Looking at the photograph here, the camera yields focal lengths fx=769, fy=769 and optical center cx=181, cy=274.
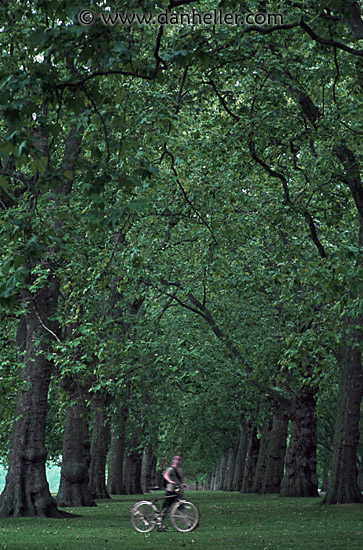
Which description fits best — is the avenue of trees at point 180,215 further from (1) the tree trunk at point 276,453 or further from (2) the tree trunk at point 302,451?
(1) the tree trunk at point 276,453

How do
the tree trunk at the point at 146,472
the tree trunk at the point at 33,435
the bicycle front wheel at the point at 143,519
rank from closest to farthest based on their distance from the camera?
the bicycle front wheel at the point at 143,519
the tree trunk at the point at 33,435
the tree trunk at the point at 146,472

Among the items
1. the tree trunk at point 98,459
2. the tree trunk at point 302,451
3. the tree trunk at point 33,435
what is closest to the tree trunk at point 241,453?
the tree trunk at point 98,459

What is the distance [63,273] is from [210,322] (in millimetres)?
10354

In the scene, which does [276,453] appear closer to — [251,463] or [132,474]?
[251,463]

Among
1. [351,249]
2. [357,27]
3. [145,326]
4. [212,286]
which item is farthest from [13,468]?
[357,27]

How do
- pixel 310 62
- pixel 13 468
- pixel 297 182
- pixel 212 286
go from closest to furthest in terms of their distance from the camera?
pixel 310 62
pixel 13 468
pixel 212 286
pixel 297 182

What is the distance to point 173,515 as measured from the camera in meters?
18.0

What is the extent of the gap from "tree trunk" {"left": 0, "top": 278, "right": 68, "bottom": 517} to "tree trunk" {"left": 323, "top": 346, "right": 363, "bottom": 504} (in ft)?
31.0

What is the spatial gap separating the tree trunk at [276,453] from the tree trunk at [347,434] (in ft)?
34.8

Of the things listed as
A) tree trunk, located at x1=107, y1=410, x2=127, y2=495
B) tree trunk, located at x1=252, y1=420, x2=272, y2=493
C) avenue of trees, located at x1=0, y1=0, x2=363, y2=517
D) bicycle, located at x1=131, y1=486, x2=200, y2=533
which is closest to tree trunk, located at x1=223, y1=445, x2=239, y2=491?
tree trunk, located at x1=107, y1=410, x2=127, y2=495

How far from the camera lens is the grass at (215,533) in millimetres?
15508

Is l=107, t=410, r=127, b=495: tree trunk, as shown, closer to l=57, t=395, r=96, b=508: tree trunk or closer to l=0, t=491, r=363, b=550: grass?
l=57, t=395, r=96, b=508: tree trunk

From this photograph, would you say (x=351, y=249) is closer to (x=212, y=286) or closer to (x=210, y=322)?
(x=212, y=286)

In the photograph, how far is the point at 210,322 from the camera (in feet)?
96.5
